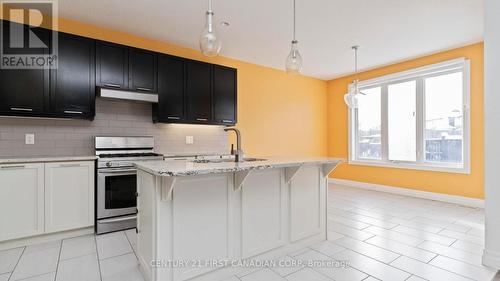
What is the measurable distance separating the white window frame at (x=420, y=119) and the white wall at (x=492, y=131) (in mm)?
1803

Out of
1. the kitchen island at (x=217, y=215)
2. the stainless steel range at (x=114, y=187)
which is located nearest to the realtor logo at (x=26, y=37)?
the stainless steel range at (x=114, y=187)

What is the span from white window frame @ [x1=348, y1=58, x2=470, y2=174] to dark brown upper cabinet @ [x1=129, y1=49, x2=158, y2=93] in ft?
10.1

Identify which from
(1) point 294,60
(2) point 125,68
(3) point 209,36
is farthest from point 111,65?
(1) point 294,60

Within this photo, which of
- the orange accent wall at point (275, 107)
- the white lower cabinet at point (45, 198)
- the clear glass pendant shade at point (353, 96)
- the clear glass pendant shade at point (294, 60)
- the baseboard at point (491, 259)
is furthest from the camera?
the orange accent wall at point (275, 107)

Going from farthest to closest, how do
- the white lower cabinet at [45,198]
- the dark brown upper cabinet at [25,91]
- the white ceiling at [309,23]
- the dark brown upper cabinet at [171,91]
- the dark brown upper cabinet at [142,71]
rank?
1. the dark brown upper cabinet at [171,91]
2. the dark brown upper cabinet at [142,71]
3. the white ceiling at [309,23]
4. the dark brown upper cabinet at [25,91]
5. the white lower cabinet at [45,198]

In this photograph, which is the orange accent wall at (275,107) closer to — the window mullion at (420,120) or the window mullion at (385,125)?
the window mullion at (385,125)

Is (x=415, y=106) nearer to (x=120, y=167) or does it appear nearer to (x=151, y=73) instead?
(x=151, y=73)

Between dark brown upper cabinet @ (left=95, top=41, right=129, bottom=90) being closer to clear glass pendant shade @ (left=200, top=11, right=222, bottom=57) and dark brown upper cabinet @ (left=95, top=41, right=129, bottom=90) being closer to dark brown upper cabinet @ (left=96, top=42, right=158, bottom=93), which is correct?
dark brown upper cabinet @ (left=96, top=42, right=158, bottom=93)

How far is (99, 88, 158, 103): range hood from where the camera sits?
10.4ft

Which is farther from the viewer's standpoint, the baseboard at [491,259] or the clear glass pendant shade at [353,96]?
the clear glass pendant shade at [353,96]

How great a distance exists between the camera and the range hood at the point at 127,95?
10.4ft

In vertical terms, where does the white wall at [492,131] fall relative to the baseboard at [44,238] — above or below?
above

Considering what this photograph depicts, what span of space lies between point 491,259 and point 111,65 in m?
4.66

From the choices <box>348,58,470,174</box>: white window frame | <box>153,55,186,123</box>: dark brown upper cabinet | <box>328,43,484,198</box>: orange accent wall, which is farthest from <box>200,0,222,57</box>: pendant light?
<box>328,43,484,198</box>: orange accent wall
